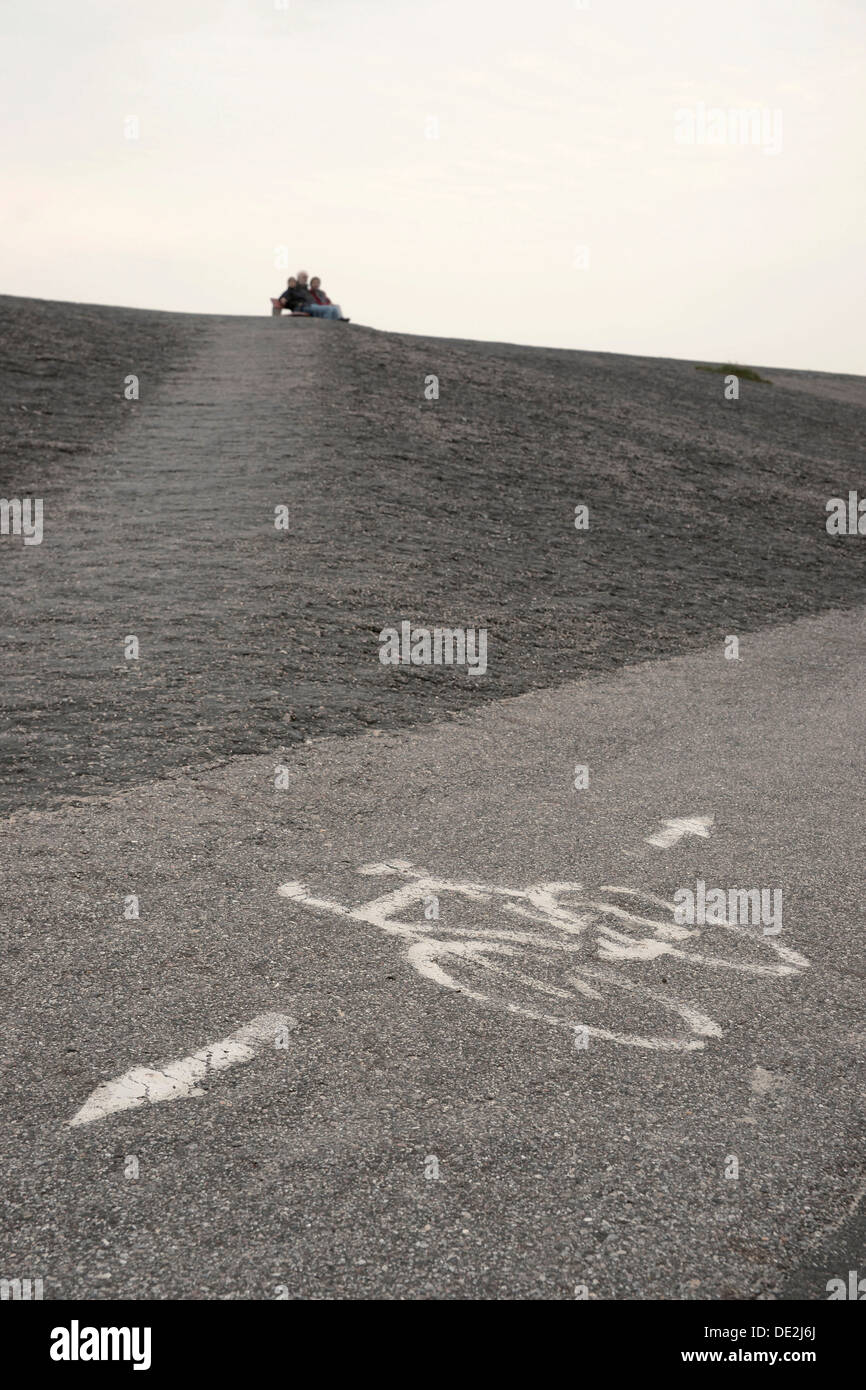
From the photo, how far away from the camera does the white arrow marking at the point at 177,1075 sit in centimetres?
381

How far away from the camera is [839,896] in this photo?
19.2 ft

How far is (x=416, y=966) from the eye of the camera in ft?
15.9

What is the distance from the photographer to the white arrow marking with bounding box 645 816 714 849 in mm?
6488

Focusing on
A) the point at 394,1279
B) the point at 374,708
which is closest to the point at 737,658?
the point at 374,708

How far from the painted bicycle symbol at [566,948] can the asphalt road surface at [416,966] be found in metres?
0.02

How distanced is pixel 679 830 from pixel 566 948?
71.5 inches

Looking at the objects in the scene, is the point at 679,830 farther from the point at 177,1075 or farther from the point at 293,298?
the point at 293,298

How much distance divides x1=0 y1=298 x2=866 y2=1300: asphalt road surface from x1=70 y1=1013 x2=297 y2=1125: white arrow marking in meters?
0.02

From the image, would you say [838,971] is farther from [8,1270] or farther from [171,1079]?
[8,1270]
